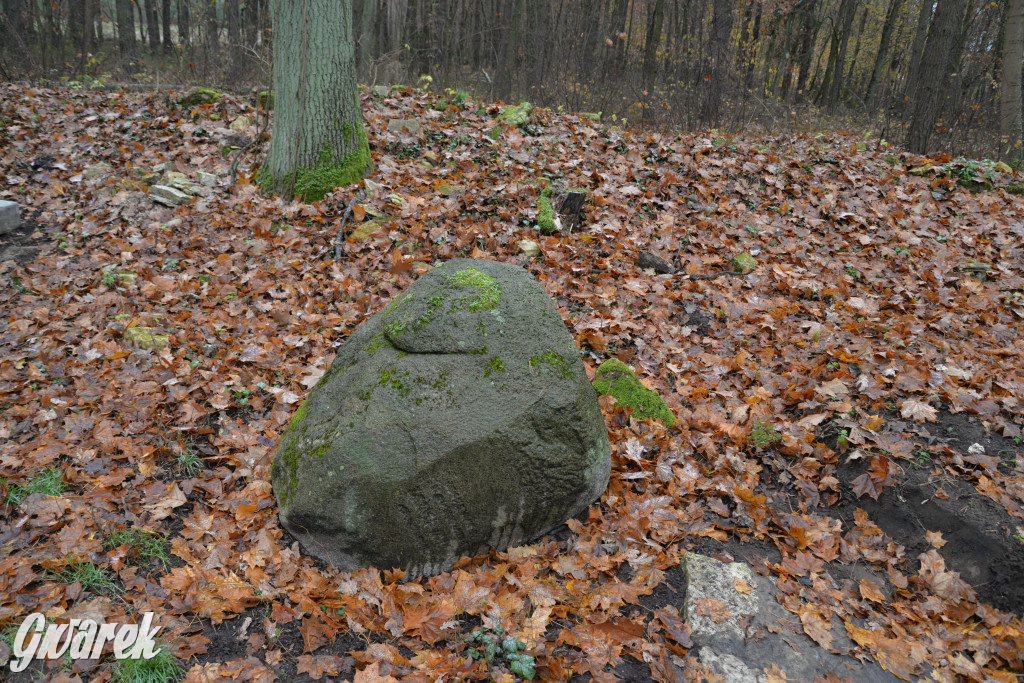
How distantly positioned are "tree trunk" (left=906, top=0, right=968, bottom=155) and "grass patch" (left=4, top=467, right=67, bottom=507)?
1153 cm

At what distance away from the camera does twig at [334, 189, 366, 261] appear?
19.3 feet

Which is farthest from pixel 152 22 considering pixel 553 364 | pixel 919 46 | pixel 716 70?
pixel 553 364

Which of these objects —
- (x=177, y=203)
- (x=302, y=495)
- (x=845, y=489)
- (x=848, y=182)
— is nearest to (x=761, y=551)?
(x=845, y=489)

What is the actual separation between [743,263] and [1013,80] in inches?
301

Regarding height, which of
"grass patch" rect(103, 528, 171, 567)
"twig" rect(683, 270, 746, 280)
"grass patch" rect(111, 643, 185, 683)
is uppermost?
"twig" rect(683, 270, 746, 280)

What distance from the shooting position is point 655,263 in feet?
19.9

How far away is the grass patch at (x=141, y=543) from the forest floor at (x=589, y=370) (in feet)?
0.05

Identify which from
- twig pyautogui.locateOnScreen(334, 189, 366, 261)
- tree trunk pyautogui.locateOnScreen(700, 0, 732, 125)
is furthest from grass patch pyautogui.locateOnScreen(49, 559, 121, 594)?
tree trunk pyautogui.locateOnScreen(700, 0, 732, 125)

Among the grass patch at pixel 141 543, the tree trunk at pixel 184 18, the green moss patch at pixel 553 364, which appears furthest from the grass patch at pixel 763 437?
the tree trunk at pixel 184 18

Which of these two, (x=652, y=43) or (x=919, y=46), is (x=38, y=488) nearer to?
(x=652, y=43)

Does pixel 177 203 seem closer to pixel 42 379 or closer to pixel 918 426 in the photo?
pixel 42 379

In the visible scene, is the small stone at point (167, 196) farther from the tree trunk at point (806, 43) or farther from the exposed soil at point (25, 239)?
the tree trunk at point (806, 43)

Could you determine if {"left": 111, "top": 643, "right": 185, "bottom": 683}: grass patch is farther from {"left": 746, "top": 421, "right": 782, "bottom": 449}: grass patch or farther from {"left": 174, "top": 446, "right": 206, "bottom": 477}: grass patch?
{"left": 746, "top": 421, "right": 782, "bottom": 449}: grass patch

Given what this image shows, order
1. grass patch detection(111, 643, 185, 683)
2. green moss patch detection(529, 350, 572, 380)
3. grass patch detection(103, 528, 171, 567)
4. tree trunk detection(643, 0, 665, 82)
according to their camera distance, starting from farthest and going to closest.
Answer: tree trunk detection(643, 0, 665, 82) → green moss patch detection(529, 350, 572, 380) → grass patch detection(103, 528, 171, 567) → grass patch detection(111, 643, 185, 683)
